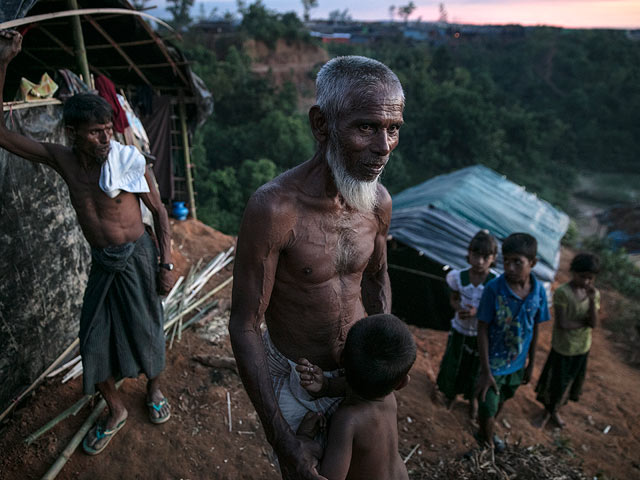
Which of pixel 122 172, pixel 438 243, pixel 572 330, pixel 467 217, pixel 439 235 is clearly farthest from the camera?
pixel 467 217

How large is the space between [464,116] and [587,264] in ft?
61.5

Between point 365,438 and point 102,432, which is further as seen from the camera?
point 102,432

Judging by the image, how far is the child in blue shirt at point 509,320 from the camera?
3.00 meters

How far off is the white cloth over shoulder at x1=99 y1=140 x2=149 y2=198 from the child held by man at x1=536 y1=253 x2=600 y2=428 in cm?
340

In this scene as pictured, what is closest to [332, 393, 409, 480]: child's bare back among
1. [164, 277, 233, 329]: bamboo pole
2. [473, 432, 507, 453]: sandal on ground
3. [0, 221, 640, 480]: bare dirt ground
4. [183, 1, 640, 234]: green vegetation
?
[0, 221, 640, 480]: bare dirt ground

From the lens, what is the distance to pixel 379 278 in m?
2.09

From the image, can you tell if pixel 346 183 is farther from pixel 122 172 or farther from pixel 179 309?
pixel 179 309

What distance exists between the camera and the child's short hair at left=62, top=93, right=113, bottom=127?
2350 mm

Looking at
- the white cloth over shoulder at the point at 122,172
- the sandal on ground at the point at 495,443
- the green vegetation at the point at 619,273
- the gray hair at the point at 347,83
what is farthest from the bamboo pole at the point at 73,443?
the green vegetation at the point at 619,273

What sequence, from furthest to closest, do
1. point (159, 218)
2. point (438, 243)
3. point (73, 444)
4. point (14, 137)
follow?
1. point (438, 243)
2. point (159, 218)
3. point (73, 444)
4. point (14, 137)

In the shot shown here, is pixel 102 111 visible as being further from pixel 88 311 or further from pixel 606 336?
pixel 606 336

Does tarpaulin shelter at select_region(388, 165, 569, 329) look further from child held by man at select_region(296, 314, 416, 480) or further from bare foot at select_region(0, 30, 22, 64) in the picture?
bare foot at select_region(0, 30, 22, 64)

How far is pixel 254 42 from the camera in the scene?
1155 inches

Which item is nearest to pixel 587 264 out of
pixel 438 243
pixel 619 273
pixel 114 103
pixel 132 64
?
pixel 438 243
